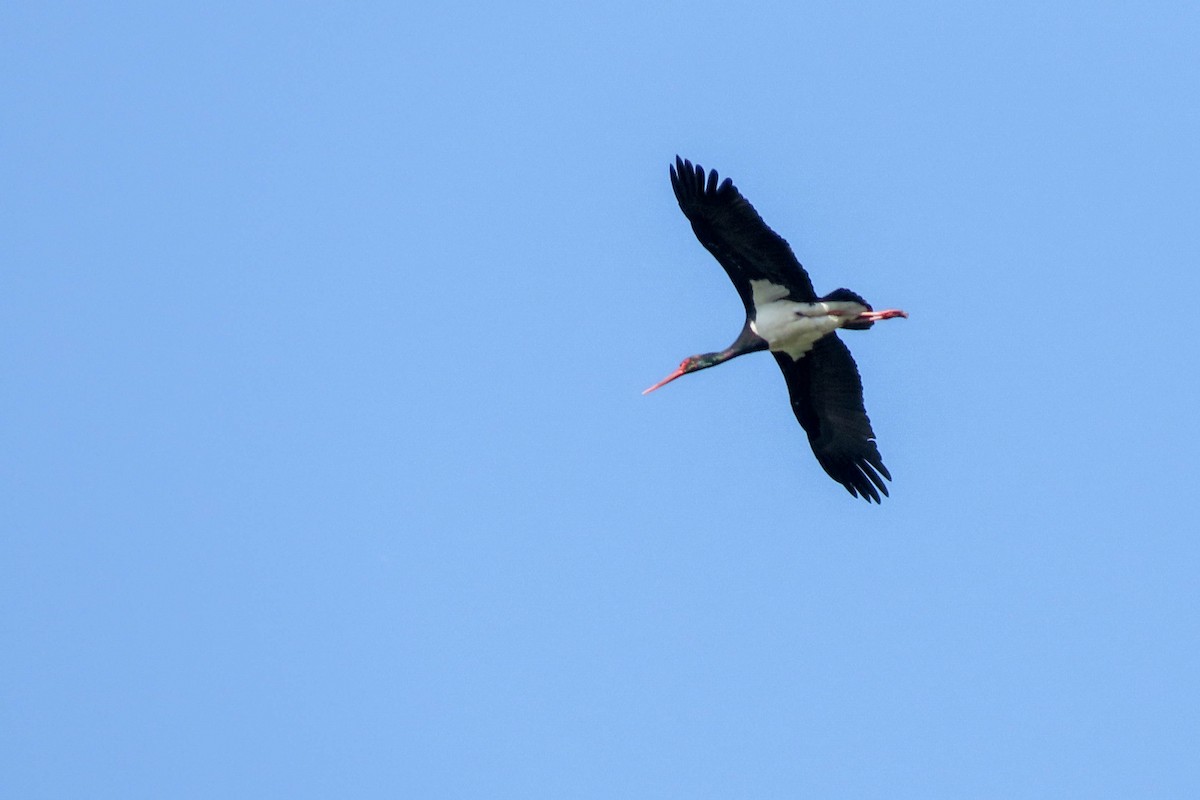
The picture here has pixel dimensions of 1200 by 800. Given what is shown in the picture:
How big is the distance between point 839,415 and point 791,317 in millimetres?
1428

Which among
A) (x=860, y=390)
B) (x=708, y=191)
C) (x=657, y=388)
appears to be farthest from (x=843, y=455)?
(x=708, y=191)

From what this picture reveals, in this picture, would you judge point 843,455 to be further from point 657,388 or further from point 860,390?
point 657,388

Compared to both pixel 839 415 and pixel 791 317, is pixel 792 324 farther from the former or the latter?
pixel 839 415

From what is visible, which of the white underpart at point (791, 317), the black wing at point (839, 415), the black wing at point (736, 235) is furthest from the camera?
the black wing at point (839, 415)

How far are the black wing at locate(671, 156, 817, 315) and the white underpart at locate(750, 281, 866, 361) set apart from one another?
101 mm

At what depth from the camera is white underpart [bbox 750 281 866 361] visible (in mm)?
21203

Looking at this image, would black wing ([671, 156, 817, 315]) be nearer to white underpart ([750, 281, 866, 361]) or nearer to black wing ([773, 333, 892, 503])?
white underpart ([750, 281, 866, 361])

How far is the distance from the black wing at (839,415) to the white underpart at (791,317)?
1.10ft

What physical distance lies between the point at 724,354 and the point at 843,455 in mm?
1772

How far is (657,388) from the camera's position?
74.5 ft

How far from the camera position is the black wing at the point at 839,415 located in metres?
22.0

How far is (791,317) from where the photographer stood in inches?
840

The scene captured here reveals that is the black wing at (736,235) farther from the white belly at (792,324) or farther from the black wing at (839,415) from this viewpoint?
the black wing at (839,415)

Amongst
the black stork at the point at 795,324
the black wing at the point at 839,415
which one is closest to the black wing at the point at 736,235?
the black stork at the point at 795,324
